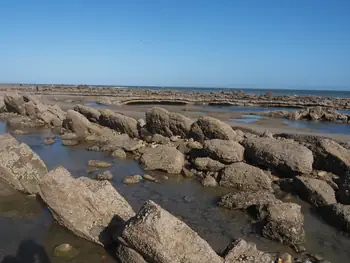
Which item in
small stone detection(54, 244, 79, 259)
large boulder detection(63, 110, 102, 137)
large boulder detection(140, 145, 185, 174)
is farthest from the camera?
large boulder detection(63, 110, 102, 137)

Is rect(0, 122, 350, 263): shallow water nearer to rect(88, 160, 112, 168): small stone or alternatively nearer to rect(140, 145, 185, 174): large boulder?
rect(140, 145, 185, 174): large boulder

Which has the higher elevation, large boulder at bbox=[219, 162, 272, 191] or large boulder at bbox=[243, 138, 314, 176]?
large boulder at bbox=[243, 138, 314, 176]

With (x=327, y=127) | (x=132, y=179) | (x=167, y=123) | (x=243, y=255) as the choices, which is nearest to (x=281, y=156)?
(x=132, y=179)

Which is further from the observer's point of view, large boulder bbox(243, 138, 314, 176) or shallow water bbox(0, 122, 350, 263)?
large boulder bbox(243, 138, 314, 176)

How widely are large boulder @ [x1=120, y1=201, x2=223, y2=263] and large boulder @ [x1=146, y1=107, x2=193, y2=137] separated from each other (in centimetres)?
1069

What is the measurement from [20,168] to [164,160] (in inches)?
204

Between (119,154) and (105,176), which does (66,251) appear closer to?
(105,176)

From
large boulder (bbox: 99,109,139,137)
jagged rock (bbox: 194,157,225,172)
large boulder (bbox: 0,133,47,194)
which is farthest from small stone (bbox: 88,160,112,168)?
large boulder (bbox: 99,109,139,137)

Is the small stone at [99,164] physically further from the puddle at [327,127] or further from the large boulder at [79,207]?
the puddle at [327,127]

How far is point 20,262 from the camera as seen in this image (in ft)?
18.3

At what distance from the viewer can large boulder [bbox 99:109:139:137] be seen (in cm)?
1719

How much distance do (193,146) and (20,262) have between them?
31.7 ft

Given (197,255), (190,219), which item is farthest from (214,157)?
(197,255)

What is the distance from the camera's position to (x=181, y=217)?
26.1 feet
